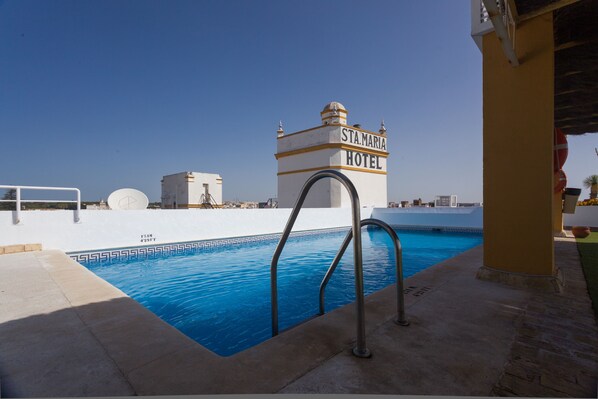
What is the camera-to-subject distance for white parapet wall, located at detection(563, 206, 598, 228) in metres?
10.2

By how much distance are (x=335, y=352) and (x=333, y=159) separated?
1661cm

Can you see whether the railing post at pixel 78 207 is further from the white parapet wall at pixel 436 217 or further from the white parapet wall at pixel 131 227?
the white parapet wall at pixel 436 217

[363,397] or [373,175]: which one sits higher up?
[373,175]

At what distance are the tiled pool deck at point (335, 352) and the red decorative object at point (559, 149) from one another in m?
3.16

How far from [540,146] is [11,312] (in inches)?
224

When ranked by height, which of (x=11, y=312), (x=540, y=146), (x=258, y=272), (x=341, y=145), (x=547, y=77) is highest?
(x=341, y=145)

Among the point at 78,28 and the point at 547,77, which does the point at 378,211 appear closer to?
the point at 547,77

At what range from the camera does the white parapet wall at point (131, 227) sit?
6.27 meters

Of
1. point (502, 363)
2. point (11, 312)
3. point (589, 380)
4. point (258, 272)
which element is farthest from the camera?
point (258, 272)

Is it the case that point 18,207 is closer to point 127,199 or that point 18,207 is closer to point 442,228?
point 127,199

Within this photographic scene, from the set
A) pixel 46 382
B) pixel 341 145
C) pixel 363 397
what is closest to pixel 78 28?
pixel 46 382

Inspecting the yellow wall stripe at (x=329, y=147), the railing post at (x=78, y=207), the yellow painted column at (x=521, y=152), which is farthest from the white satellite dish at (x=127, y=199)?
the yellow wall stripe at (x=329, y=147)

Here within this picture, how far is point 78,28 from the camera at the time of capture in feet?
20.9

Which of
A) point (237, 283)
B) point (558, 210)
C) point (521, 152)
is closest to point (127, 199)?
point (237, 283)
